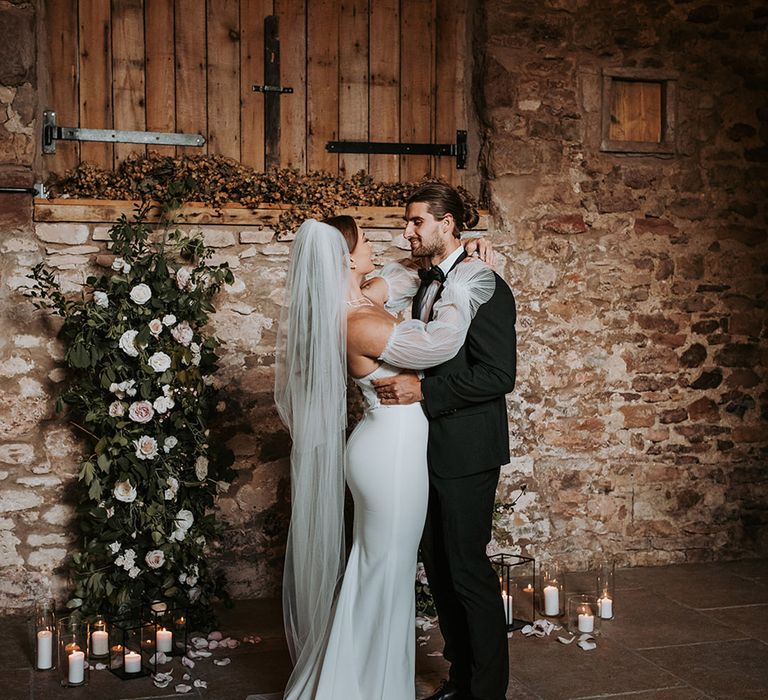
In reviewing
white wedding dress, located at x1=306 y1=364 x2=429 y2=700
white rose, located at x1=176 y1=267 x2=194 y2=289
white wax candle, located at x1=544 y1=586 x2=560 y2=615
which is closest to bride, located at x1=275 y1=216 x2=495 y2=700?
white wedding dress, located at x1=306 y1=364 x2=429 y2=700

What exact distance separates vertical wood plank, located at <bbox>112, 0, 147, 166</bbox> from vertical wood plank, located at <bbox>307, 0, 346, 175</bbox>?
2.76 feet

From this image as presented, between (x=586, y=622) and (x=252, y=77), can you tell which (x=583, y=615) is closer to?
(x=586, y=622)

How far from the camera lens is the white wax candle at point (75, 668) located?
11.9ft

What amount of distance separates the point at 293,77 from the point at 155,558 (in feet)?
8.22

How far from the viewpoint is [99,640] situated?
12.9 ft

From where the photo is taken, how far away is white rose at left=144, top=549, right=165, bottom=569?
4.08 metres

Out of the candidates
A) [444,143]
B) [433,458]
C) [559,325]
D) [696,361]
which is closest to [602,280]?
[559,325]

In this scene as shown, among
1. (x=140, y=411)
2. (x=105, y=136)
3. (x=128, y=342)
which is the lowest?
(x=140, y=411)

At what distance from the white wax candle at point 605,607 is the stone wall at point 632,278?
2.54 feet

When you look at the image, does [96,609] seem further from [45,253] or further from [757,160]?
[757,160]

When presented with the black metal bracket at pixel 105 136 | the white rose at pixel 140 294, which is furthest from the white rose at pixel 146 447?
the black metal bracket at pixel 105 136

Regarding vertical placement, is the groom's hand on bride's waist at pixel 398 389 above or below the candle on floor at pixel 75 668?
above

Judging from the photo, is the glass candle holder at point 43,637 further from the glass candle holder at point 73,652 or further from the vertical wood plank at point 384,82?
the vertical wood plank at point 384,82

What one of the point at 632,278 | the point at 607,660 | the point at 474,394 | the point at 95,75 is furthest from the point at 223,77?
the point at 607,660
